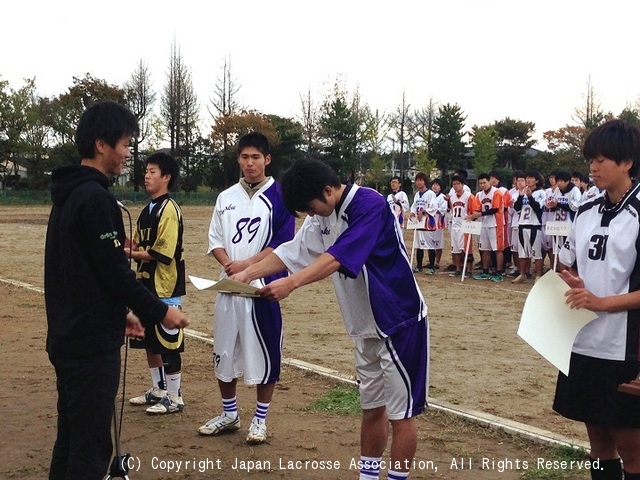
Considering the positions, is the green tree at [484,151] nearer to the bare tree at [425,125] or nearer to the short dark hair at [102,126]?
the bare tree at [425,125]

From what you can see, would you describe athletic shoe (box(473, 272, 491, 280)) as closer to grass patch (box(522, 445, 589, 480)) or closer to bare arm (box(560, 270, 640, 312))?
grass patch (box(522, 445, 589, 480))

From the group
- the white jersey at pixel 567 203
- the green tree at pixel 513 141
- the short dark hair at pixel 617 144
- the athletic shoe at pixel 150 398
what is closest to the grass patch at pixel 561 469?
the short dark hair at pixel 617 144

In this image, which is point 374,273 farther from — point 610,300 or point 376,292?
point 610,300

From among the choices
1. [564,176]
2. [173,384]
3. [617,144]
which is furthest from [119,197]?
[617,144]

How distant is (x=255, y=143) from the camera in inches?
219

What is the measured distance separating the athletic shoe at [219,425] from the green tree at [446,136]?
58937 millimetres

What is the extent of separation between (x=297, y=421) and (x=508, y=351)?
341 cm

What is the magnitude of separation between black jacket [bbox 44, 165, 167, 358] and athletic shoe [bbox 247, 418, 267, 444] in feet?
6.92

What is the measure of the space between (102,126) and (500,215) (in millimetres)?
→ 13182

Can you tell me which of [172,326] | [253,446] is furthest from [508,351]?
[172,326]

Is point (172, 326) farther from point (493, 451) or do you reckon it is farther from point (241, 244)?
point (493, 451)

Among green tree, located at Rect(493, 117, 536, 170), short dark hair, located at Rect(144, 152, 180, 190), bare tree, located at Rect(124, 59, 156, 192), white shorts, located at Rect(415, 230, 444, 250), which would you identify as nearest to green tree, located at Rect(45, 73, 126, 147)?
bare tree, located at Rect(124, 59, 156, 192)

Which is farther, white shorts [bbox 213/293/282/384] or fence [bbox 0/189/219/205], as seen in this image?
fence [bbox 0/189/219/205]

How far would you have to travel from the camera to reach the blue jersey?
12.5 ft
